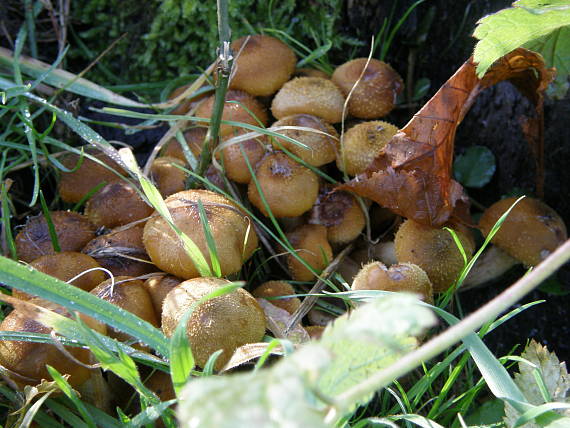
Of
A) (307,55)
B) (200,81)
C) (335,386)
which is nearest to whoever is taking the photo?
(335,386)

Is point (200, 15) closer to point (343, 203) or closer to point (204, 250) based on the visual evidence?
point (343, 203)

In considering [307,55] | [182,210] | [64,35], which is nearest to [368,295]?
[182,210]

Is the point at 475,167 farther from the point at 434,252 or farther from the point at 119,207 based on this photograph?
the point at 119,207

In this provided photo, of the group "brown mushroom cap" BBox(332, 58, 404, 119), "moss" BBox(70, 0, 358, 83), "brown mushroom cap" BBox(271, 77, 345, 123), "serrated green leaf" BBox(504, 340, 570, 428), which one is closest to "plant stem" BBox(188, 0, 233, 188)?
"brown mushroom cap" BBox(271, 77, 345, 123)

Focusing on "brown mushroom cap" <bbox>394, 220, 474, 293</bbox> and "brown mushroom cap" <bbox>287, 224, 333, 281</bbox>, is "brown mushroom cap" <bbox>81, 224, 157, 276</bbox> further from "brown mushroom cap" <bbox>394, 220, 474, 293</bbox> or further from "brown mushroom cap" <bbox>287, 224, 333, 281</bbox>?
"brown mushroom cap" <bbox>394, 220, 474, 293</bbox>

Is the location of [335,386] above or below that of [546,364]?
above

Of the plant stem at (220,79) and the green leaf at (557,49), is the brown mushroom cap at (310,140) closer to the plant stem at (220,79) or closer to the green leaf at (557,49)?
the plant stem at (220,79)
